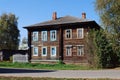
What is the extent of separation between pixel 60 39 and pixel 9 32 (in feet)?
140

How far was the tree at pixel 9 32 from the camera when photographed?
9582cm

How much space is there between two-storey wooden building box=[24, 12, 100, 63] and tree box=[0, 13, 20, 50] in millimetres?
35012

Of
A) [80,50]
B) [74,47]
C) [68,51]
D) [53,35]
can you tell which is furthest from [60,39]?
[80,50]

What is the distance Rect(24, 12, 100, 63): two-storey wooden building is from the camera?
55375 millimetres

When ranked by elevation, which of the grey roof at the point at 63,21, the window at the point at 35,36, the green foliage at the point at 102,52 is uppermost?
the grey roof at the point at 63,21

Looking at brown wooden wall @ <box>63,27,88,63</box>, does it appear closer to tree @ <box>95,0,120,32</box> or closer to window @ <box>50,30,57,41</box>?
window @ <box>50,30,57,41</box>

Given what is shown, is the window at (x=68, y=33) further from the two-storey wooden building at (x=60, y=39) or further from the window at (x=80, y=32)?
the window at (x=80, y=32)

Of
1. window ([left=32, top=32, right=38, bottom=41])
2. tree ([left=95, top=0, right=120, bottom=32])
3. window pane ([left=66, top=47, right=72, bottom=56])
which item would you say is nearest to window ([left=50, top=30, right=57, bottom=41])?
window pane ([left=66, top=47, right=72, bottom=56])

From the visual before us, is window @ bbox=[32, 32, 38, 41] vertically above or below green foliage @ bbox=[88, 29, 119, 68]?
above

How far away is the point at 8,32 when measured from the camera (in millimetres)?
97188

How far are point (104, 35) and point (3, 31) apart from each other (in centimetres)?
5805

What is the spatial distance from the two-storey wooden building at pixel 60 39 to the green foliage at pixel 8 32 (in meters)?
35.0

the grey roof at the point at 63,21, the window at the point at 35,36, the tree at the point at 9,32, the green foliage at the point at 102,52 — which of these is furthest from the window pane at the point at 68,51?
the tree at the point at 9,32

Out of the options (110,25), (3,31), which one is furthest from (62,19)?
(3,31)
